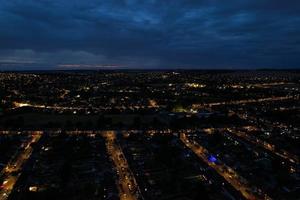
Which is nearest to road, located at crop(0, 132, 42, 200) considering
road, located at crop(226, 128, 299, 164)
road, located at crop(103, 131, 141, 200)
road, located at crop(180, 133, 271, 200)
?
road, located at crop(103, 131, 141, 200)

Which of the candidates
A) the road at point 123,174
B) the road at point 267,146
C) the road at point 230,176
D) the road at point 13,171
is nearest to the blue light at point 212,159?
the road at point 230,176

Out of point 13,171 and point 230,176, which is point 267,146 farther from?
point 13,171

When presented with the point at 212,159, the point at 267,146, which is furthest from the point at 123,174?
the point at 267,146

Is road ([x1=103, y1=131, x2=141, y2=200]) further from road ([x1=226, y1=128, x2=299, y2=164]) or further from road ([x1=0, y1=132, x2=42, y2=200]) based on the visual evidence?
road ([x1=226, y1=128, x2=299, y2=164])

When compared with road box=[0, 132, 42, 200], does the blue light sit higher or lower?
higher

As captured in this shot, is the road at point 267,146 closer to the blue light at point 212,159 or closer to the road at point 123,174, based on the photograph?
the blue light at point 212,159

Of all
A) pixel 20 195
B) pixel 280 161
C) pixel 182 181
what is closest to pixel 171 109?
pixel 280 161
